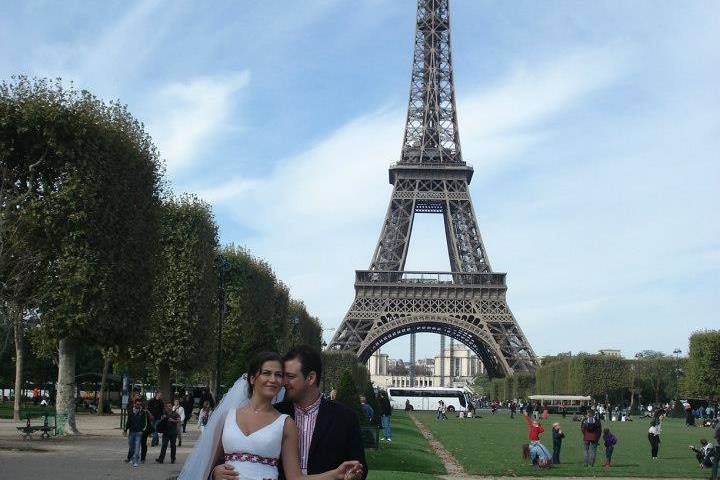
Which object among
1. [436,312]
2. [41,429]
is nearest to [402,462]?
[41,429]

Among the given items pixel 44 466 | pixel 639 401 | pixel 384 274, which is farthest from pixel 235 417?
pixel 639 401

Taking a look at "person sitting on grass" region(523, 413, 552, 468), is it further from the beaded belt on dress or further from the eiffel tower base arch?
the eiffel tower base arch

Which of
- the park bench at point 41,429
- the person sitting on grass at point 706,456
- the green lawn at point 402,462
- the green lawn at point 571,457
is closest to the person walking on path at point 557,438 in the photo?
the green lawn at point 571,457

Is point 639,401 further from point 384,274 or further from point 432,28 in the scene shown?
point 432,28

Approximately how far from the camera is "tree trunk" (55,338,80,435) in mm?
33375

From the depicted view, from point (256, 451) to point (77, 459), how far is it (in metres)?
20.2

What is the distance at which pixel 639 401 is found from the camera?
112562 mm

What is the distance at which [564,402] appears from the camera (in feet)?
311

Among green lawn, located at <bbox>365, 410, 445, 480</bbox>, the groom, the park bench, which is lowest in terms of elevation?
green lawn, located at <bbox>365, 410, 445, 480</bbox>

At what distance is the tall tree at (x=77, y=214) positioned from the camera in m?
31.5

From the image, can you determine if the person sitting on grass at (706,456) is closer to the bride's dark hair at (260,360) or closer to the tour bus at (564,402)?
the bride's dark hair at (260,360)

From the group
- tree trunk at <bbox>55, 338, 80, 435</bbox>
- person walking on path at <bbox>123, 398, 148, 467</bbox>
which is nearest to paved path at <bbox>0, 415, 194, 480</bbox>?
person walking on path at <bbox>123, 398, 148, 467</bbox>

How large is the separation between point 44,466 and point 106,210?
11.8 m

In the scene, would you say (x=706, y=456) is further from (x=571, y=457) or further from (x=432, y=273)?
(x=432, y=273)
